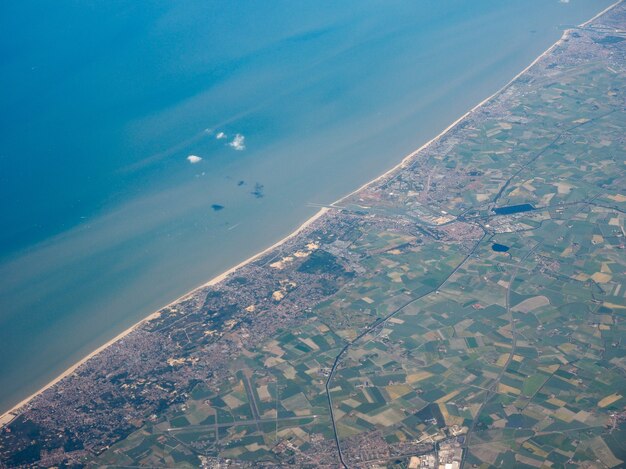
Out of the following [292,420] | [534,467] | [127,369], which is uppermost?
[127,369]

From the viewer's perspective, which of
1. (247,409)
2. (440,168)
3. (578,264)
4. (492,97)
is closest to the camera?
(247,409)

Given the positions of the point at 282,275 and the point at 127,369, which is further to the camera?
the point at 282,275

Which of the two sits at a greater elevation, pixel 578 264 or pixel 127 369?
pixel 127 369

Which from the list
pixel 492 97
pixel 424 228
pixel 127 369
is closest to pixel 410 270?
pixel 424 228

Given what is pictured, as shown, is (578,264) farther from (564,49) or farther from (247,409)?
(564,49)

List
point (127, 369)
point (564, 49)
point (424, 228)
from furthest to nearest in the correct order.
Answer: point (564, 49) < point (424, 228) < point (127, 369)

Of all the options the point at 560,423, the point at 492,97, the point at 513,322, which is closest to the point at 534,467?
the point at 560,423
